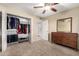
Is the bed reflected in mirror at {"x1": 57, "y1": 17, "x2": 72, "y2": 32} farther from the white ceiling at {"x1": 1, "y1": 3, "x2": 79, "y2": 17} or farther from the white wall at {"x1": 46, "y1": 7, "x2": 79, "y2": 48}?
the white ceiling at {"x1": 1, "y1": 3, "x2": 79, "y2": 17}


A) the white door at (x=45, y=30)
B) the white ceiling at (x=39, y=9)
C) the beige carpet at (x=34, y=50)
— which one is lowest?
the beige carpet at (x=34, y=50)


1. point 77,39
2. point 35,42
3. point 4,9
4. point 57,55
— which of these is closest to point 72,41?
point 77,39

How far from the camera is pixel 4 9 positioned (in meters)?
1.44

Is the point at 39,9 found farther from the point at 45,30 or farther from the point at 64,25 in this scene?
the point at 64,25

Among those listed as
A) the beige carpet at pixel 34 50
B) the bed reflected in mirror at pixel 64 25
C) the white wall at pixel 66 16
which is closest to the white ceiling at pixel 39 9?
the white wall at pixel 66 16

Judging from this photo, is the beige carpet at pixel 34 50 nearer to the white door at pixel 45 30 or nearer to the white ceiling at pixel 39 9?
the white door at pixel 45 30

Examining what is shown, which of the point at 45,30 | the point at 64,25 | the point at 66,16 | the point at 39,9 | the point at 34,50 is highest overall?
the point at 39,9

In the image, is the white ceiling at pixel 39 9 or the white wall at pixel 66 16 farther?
the white wall at pixel 66 16

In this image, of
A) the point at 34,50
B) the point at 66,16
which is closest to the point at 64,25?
the point at 66,16

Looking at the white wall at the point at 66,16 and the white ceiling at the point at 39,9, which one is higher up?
the white ceiling at the point at 39,9

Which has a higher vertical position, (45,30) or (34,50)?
(45,30)

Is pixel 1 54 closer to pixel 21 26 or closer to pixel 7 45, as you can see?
pixel 7 45

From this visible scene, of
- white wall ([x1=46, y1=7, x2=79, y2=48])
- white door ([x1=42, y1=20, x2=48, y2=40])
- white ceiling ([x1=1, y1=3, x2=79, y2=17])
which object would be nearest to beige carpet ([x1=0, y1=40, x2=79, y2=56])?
white door ([x1=42, y1=20, x2=48, y2=40])

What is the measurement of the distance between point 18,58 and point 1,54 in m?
0.33
